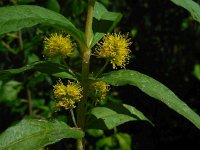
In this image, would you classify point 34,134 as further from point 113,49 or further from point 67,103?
point 113,49

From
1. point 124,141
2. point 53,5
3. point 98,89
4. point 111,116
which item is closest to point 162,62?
point 124,141

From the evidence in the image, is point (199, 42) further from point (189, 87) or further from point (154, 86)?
point (154, 86)

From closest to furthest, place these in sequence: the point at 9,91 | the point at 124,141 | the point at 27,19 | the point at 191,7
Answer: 1. the point at 27,19
2. the point at 191,7
3. the point at 9,91
4. the point at 124,141

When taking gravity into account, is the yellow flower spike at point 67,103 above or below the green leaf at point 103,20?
below

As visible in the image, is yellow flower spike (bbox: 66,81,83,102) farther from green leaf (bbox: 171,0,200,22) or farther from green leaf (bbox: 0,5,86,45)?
green leaf (bbox: 171,0,200,22)

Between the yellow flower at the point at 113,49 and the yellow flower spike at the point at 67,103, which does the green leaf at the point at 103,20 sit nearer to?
the yellow flower at the point at 113,49

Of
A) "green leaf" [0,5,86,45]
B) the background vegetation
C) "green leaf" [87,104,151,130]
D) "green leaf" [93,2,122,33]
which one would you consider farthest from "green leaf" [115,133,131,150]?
"green leaf" [0,5,86,45]

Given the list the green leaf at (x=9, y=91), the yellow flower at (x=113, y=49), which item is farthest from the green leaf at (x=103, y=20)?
the green leaf at (x=9, y=91)
